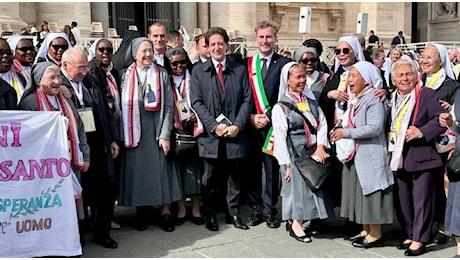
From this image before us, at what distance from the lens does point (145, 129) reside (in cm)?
660

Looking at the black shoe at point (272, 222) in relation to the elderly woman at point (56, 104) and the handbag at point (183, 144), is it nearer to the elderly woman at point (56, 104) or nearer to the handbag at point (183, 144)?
the handbag at point (183, 144)

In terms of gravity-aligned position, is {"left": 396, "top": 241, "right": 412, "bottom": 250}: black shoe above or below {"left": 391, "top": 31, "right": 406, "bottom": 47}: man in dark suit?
below

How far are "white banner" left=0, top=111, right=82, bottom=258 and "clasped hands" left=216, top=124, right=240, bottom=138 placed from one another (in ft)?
5.54

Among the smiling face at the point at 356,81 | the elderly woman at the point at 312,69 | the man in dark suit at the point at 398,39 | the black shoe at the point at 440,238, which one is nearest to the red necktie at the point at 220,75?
the elderly woman at the point at 312,69

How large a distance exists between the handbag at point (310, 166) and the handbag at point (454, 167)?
133cm

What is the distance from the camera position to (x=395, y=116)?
597cm

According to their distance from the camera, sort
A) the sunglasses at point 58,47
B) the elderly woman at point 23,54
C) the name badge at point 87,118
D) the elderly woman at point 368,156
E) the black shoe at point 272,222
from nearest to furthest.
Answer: the name badge at point 87,118, the elderly woman at point 368,156, the sunglasses at point 58,47, the elderly woman at point 23,54, the black shoe at point 272,222

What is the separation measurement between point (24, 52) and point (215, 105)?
82.5 inches

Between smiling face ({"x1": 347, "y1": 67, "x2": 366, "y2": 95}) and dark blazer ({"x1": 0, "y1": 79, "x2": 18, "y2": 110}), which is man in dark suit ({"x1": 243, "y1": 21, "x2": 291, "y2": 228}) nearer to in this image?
smiling face ({"x1": 347, "y1": 67, "x2": 366, "y2": 95})

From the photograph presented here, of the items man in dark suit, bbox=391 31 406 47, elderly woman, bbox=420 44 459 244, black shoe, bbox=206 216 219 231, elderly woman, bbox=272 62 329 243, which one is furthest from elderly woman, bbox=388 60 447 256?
man in dark suit, bbox=391 31 406 47

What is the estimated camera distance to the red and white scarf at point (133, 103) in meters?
6.50

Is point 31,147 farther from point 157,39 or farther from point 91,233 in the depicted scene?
point 157,39

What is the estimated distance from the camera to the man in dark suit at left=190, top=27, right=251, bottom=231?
21.7 ft

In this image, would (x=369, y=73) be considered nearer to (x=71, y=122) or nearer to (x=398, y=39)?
(x=71, y=122)
